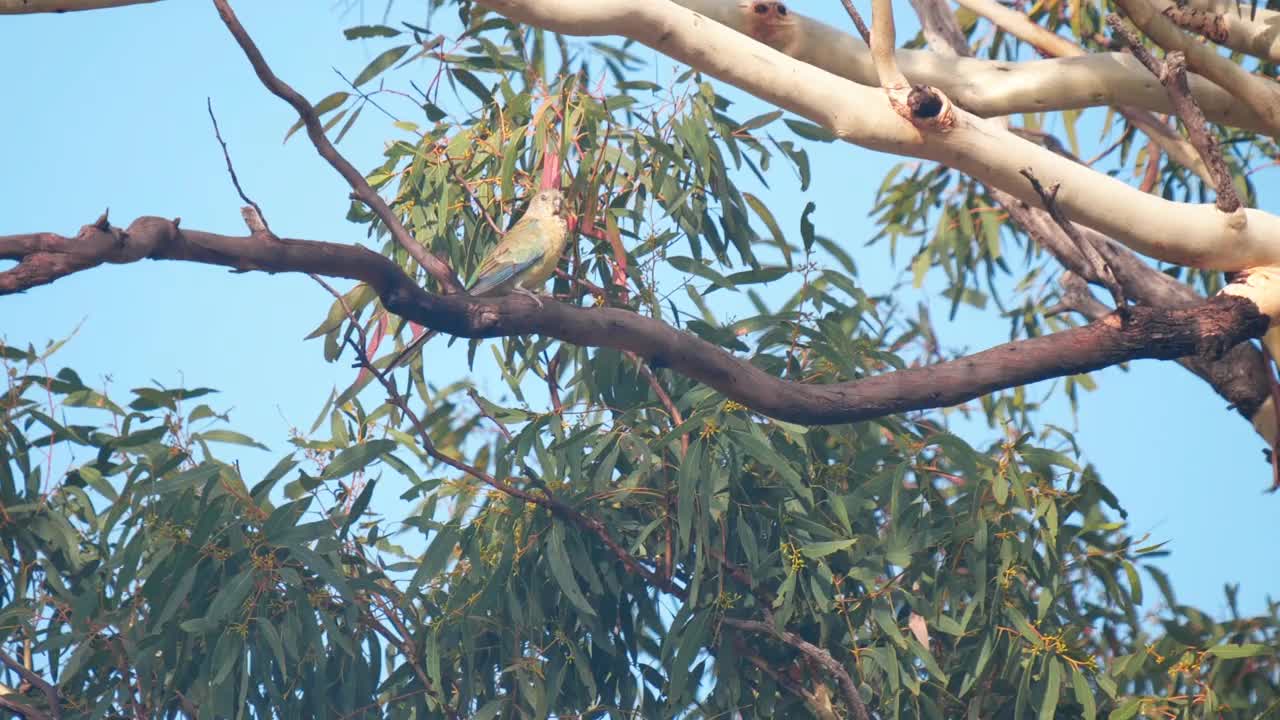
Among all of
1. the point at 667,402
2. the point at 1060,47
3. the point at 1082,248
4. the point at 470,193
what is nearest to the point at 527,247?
the point at 470,193

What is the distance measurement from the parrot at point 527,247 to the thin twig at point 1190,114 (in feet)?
5.06

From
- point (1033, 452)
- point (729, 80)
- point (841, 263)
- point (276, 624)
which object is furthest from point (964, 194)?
point (276, 624)

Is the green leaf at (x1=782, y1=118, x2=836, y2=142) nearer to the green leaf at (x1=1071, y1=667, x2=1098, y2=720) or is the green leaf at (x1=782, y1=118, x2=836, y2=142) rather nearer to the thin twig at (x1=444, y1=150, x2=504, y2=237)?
the thin twig at (x1=444, y1=150, x2=504, y2=237)

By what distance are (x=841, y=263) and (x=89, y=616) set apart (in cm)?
233

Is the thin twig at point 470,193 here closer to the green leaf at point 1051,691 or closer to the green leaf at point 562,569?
the green leaf at point 562,569

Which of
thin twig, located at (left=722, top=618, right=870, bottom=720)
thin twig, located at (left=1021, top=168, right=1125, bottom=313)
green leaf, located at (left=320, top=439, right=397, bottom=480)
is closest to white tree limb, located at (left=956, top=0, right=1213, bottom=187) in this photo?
thin twig, located at (left=1021, top=168, right=1125, bottom=313)

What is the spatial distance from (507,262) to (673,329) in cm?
107

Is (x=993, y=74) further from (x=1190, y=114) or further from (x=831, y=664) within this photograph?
(x=831, y=664)

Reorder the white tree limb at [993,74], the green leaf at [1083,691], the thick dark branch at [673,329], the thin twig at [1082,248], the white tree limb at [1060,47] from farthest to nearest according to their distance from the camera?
1. the white tree limb at [1060,47]
2. the white tree limb at [993,74]
3. the green leaf at [1083,691]
4. the thin twig at [1082,248]
5. the thick dark branch at [673,329]

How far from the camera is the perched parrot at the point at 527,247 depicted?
350 centimetres

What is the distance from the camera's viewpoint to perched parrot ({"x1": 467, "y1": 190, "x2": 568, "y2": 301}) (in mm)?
3496

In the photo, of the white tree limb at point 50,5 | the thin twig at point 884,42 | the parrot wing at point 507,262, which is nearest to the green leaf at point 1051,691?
the thin twig at point 884,42

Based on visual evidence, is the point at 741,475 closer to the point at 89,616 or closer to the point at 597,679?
the point at 597,679

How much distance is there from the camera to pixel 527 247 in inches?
138
